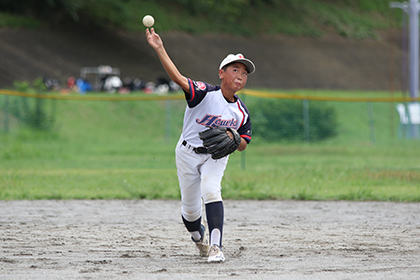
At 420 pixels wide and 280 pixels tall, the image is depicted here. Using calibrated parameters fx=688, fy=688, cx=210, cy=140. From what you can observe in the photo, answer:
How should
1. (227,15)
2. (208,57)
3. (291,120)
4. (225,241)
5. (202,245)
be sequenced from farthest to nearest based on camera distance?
(227,15) < (208,57) < (291,120) < (225,241) < (202,245)

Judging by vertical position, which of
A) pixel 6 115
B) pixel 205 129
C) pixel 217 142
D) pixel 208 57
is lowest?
pixel 217 142

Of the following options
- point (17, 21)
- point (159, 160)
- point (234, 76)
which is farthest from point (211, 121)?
point (17, 21)

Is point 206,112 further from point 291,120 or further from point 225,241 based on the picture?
point 291,120

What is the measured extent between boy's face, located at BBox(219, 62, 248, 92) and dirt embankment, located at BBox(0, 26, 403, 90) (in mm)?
23606

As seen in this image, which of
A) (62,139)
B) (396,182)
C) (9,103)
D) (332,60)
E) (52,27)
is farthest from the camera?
(332,60)

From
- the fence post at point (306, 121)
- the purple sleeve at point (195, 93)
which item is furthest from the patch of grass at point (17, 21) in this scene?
the purple sleeve at point (195, 93)

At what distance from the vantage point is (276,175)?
1295 cm

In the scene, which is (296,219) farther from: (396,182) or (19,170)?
(19,170)

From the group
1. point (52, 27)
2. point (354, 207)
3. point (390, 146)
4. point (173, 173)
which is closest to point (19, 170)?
point (173, 173)

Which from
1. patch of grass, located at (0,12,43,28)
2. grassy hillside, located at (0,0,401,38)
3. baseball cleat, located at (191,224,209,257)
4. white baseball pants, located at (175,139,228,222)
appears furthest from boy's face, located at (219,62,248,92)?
grassy hillside, located at (0,0,401,38)

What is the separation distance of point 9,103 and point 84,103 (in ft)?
19.7

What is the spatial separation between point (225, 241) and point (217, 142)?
1.51 m

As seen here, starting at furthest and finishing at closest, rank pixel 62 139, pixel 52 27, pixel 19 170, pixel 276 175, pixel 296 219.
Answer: pixel 52 27 → pixel 62 139 → pixel 19 170 → pixel 276 175 → pixel 296 219

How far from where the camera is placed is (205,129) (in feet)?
19.1
